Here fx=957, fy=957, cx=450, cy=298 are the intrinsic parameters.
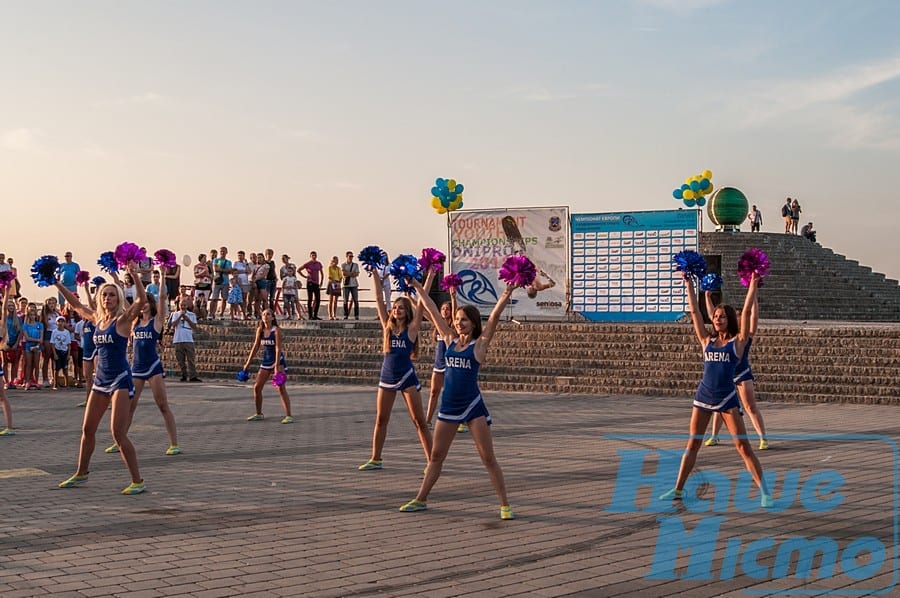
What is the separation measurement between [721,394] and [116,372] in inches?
206

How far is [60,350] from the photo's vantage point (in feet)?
65.5

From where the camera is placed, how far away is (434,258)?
915cm

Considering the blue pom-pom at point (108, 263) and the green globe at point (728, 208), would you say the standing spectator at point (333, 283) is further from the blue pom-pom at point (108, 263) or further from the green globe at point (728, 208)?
the green globe at point (728, 208)

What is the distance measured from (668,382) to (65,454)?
11086 mm

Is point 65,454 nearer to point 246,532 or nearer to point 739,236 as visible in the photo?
point 246,532

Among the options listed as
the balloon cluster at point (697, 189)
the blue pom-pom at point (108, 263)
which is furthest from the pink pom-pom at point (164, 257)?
the balloon cluster at point (697, 189)

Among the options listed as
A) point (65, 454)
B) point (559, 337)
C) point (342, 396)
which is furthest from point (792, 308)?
point (65, 454)

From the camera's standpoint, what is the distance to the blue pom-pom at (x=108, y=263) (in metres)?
9.38

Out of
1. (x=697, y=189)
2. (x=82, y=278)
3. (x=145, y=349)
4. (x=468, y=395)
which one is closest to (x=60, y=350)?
(x=82, y=278)

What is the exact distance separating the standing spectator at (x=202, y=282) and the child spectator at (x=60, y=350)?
5.19 meters

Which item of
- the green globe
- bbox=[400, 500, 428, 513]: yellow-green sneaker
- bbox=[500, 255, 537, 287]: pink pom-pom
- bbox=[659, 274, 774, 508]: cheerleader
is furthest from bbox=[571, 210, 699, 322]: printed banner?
the green globe

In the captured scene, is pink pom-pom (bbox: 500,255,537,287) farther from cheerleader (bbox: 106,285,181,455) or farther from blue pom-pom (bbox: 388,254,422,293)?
cheerleader (bbox: 106,285,181,455)

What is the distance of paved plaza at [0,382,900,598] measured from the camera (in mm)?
5828

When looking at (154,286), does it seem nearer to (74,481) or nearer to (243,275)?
(243,275)
